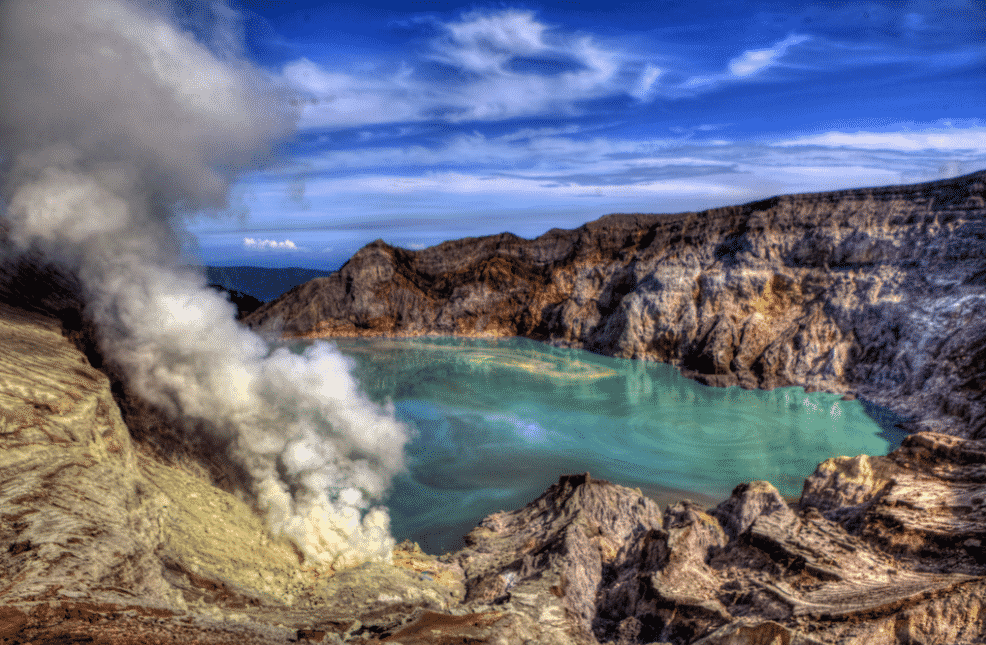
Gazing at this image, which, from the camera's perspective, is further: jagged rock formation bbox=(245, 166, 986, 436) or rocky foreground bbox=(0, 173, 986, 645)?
jagged rock formation bbox=(245, 166, 986, 436)

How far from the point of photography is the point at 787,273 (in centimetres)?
3259

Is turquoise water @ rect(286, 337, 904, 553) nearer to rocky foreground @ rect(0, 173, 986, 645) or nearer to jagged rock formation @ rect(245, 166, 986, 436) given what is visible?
jagged rock formation @ rect(245, 166, 986, 436)

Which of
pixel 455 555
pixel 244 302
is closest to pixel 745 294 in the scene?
pixel 455 555

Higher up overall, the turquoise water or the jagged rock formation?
Answer: the jagged rock formation

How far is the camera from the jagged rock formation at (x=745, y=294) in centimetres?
2412

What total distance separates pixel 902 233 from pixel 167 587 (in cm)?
3589

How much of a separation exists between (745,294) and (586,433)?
727 inches

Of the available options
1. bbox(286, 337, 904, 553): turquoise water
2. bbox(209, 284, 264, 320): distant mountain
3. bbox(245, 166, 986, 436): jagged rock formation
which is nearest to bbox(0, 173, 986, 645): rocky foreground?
bbox(286, 337, 904, 553): turquoise water

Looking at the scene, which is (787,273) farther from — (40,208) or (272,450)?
(40,208)

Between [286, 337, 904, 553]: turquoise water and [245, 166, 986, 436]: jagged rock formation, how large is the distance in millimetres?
2538

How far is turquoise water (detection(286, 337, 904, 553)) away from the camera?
1475 centimetres

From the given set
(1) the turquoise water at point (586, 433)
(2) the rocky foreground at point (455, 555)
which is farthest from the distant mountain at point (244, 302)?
(2) the rocky foreground at point (455, 555)

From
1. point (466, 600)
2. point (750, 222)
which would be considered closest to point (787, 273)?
point (750, 222)

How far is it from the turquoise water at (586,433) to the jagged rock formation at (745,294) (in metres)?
2.54
